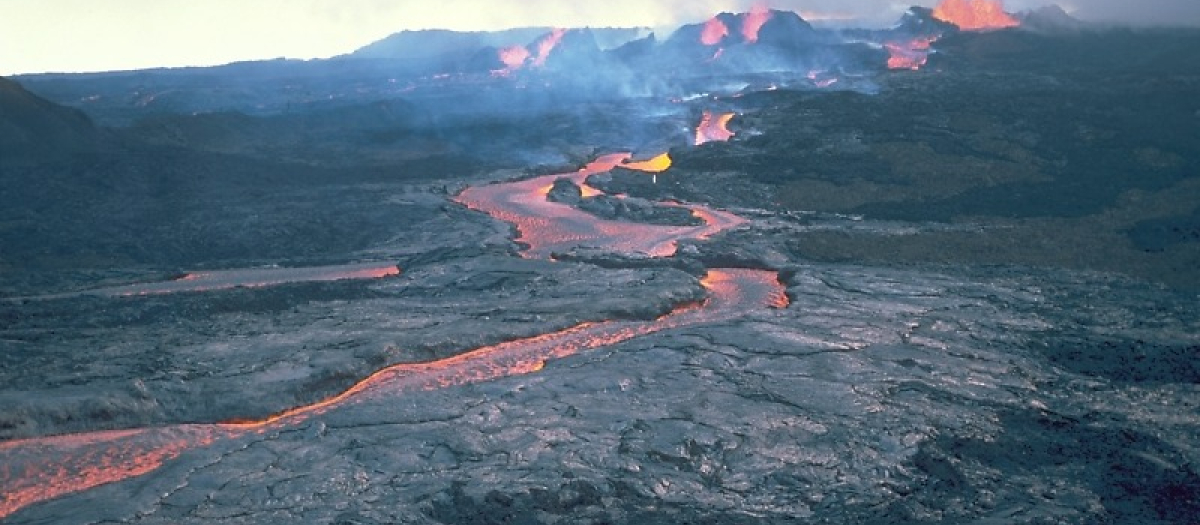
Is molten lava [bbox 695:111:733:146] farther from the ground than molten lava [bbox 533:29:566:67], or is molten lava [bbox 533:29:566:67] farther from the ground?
molten lava [bbox 533:29:566:67]

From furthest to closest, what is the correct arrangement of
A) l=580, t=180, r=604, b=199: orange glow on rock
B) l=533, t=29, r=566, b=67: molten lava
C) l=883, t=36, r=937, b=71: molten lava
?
l=533, t=29, r=566, b=67: molten lava
l=883, t=36, r=937, b=71: molten lava
l=580, t=180, r=604, b=199: orange glow on rock

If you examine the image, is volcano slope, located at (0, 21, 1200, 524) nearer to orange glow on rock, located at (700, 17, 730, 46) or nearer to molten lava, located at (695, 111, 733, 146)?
molten lava, located at (695, 111, 733, 146)

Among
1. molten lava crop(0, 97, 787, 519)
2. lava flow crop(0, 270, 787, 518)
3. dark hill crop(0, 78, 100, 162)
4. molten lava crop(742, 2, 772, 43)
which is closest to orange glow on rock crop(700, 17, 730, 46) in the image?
molten lava crop(742, 2, 772, 43)

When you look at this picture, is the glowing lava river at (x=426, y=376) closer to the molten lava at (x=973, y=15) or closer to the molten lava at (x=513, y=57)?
the molten lava at (x=973, y=15)

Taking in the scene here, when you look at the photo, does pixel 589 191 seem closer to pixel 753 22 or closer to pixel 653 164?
pixel 653 164

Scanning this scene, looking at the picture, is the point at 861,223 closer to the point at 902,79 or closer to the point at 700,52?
the point at 902,79

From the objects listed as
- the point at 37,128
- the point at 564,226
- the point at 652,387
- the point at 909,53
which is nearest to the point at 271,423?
the point at 652,387

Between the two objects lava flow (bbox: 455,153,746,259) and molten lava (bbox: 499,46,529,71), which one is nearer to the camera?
lava flow (bbox: 455,153,746,259)
